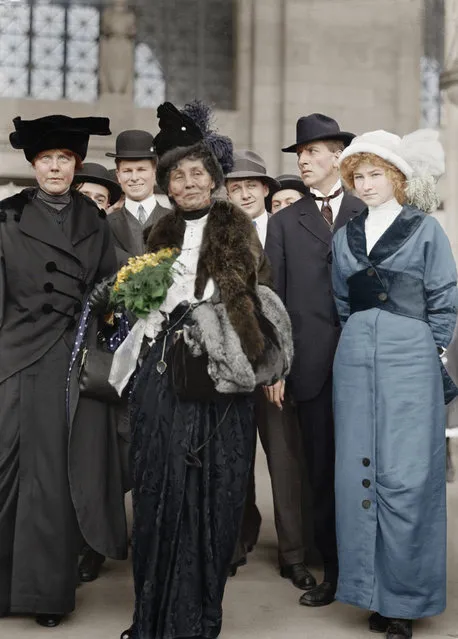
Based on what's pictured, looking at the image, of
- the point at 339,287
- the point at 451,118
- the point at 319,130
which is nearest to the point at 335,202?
the point at 319,130

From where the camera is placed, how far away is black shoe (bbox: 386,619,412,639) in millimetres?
4098

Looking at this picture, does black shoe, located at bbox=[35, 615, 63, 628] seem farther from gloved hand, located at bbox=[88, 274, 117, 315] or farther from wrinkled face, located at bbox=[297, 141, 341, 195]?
wrinkled face, located at bbox=[297, 141, 341, 195]

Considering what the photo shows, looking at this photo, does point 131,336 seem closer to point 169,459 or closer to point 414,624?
point 169,459

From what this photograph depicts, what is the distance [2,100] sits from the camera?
9.74 metres

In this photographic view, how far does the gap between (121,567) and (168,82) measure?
587 centimetres

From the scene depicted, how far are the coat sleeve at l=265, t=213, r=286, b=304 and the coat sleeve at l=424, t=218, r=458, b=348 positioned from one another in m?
0.82

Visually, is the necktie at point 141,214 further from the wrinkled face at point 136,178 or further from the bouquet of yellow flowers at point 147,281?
the bouquet of yellow flowers at point 147,281

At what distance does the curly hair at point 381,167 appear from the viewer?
425cm

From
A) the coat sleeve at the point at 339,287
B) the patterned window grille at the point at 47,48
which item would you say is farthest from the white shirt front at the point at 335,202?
the patterned window grille at the point at 47,48

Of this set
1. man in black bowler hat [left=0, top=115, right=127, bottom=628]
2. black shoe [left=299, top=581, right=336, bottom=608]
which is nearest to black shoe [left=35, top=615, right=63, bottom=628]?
man in black bowler hat [left=0, top=115, right=127, bottom=628]

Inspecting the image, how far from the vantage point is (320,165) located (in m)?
4.89

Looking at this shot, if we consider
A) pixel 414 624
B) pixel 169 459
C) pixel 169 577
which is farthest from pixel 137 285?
pixel 414 624

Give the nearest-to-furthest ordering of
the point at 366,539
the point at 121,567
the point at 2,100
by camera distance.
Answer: the point at 366,539, the point at 121,567, the point at 2,100

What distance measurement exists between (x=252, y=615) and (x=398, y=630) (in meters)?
0.62
